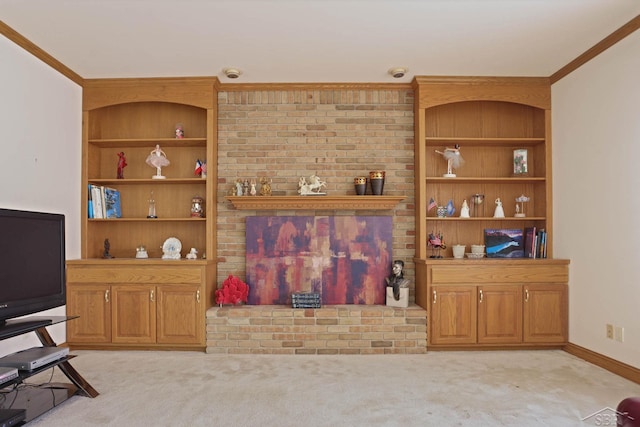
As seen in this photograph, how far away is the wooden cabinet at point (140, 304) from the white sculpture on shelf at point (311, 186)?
46.2 inches

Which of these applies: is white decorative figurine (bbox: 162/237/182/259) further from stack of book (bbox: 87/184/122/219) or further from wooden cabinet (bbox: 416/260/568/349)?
wooden cabinet (bbox: 416/260/568/349)

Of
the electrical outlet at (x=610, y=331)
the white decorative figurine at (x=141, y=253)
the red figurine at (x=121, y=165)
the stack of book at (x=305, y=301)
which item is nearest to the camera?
the electrical outlet at (x=610, y=331)

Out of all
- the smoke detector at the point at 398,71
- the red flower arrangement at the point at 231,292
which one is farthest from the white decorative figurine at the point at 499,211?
the red flower arrangement at the point at 231,292

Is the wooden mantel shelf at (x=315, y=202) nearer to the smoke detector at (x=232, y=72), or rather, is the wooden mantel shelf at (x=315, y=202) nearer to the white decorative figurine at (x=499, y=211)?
the white decorative figurine at (x=499, y=211)

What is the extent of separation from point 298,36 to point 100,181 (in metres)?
2.48

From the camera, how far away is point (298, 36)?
10.7ft

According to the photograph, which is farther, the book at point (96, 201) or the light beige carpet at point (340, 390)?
the book at point (96, 201)

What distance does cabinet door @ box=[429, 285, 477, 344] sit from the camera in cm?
388

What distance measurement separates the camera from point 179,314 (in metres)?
3.87

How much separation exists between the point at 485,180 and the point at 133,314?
365 cm

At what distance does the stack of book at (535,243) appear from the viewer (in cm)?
411

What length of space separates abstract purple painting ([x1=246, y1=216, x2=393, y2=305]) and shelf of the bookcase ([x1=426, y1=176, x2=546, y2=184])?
0.62 meters

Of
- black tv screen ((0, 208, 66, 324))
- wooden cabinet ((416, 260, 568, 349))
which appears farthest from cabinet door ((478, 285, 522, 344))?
black tv screen ((0, 208, 66, 324))

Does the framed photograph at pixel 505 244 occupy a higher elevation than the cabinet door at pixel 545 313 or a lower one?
higher
